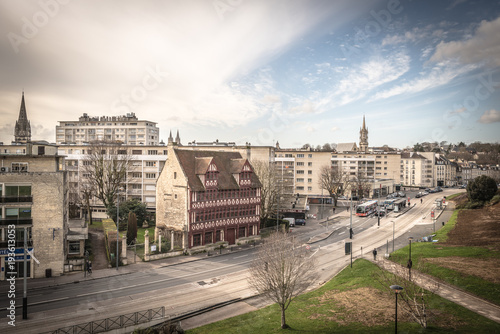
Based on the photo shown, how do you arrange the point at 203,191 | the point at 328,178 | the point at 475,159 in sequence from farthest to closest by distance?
the point at 475,159 → the point at 328,178 → the point at 203,191

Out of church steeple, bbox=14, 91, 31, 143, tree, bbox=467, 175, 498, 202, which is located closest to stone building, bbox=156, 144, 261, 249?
church steeple, bbox=14, 91, 31, 143

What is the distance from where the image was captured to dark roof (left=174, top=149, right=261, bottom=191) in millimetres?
46500

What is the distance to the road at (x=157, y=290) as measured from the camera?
87.0 ft

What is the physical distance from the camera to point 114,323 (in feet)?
78.5

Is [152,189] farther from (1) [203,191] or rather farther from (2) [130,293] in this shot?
(2) [130,293]

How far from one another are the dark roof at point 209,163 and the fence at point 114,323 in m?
21.1

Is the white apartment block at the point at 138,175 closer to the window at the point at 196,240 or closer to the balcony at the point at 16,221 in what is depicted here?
the window at the point at 196,240

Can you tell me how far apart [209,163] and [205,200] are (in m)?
5.37

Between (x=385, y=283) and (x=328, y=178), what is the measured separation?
5669 cm

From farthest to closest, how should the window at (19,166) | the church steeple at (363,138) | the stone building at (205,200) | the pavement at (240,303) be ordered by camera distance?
the church steeple at (363,138), the stone building at (205,200), the window at (19,166), the pavement at (240,303)

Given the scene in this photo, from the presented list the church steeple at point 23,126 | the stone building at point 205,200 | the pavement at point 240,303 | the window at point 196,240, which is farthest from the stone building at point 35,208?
the church steeple at point 23,126

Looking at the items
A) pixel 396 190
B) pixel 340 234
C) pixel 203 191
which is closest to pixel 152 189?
pixel 203 191

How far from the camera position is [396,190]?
4542 inches

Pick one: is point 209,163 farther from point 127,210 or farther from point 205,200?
point 127,210
